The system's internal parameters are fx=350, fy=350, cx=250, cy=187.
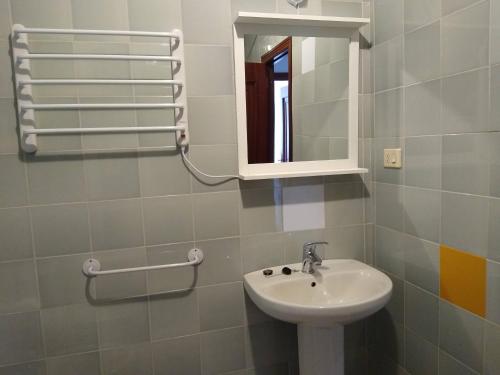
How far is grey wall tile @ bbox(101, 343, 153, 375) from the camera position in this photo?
4.94ft

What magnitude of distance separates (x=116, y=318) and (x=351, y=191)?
4.04 feet

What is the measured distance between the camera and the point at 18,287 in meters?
1.39

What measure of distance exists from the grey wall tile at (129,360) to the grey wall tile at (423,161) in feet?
4.46

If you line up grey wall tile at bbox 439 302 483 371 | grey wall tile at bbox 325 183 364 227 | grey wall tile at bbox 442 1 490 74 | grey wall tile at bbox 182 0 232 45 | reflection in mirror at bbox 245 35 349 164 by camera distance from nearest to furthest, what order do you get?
grey wall tile at bbox 442 1 490 74
grey wall tile at bbox 439 302 483 371
grey wall tile at bbox 182 0 232 45
reflection in mirror at bbox 245 35 349 164
grey wall tile at bbox 325 183 364 227

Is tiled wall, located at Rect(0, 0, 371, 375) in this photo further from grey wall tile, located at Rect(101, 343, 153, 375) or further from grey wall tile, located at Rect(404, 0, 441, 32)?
grey wall tile, located at Rect(404, 0, 441, 32)

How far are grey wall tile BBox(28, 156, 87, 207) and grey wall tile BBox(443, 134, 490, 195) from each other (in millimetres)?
1414

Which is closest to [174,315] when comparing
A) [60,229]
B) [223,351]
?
[223,351]

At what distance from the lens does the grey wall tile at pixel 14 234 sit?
1.36 meters

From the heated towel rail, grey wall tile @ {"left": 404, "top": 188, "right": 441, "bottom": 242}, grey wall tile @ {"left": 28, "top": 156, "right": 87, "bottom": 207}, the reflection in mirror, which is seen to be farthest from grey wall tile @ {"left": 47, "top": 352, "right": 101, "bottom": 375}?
grey wall tile @ {"left": 404, "top": 188, "right": 441, "bottom": 242}

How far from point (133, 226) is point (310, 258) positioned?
2.58ft

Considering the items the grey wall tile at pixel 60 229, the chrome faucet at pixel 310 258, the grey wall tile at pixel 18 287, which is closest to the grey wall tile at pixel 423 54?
the chrome faucet at pixel 310 258

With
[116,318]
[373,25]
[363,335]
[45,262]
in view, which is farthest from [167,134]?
[363,335]

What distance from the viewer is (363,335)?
72.7 inches

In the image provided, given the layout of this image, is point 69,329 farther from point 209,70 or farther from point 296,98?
point 296,98
